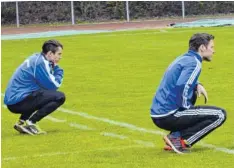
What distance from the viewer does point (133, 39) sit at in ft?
108

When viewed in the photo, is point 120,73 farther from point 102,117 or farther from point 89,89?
point 102,117

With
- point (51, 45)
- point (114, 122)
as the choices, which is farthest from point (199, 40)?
point (114, 122)

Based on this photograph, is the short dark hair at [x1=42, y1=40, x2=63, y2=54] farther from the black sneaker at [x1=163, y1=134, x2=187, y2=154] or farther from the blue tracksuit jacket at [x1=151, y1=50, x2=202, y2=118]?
the black sneaker at [x1=163, y1=134, x2=187, y2=154]

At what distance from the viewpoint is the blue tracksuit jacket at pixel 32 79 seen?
1257 cm

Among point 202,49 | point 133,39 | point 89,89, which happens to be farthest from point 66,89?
point 133,39

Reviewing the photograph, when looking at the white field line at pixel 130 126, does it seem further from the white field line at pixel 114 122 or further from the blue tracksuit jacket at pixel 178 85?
the blue tracksuit jacket at pixel 178 85

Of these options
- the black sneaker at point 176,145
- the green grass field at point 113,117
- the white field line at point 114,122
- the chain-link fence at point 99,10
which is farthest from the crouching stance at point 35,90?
the chain-link fence at point 99,10

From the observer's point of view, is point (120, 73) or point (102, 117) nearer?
point (102, 117)

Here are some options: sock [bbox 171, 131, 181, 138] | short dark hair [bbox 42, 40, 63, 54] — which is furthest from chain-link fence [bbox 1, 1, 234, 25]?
sock [bbox 171, 131, 181, 138]

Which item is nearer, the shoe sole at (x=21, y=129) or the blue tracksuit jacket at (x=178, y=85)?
the blue tracksuit jacket at (x=178, y=85)

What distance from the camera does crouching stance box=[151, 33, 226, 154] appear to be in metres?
10.6

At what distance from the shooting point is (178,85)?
10.5m

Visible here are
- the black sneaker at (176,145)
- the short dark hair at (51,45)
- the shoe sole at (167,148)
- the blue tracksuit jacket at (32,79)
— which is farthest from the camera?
the blue tracksuit jacket at (32,79)

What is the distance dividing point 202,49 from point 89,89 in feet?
25.7
